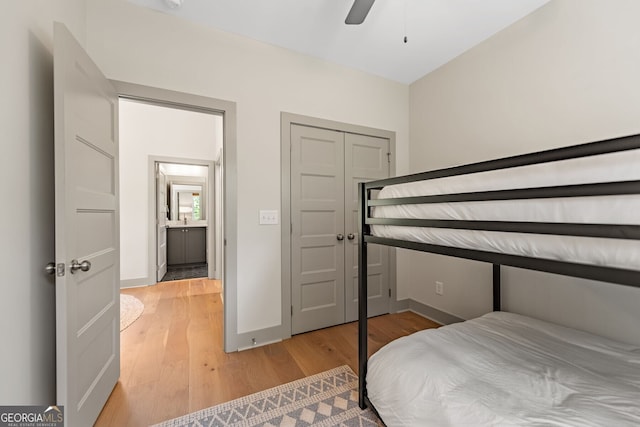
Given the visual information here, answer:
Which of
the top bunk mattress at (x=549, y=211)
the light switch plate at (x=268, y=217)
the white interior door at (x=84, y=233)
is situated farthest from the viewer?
the light switch plate at (x=268, y=217)

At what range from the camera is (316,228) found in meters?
2.47

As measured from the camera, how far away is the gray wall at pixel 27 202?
0.97m

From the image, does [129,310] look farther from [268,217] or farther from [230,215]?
[268,217]

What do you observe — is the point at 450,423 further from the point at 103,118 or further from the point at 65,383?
the point at 103,118

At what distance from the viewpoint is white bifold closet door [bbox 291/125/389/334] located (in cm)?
237

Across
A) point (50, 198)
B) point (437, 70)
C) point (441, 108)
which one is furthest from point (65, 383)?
point (437, 70)

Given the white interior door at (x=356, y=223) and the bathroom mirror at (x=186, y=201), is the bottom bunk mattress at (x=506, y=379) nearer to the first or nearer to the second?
the white interior door at (x=356, y=223)

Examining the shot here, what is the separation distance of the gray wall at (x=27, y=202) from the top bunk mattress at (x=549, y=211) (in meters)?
1.68

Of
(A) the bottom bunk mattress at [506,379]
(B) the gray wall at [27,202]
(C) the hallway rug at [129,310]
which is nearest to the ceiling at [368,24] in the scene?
(B) the gray wall at [27,202]

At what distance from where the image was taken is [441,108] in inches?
102

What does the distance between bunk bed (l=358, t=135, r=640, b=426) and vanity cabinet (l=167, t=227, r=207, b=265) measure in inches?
202

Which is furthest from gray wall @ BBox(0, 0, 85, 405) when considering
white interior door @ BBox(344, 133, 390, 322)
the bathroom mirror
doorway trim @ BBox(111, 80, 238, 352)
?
the bathroom mirror

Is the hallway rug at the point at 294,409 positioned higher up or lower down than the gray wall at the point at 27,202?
lower down

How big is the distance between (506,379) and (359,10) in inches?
78.3
